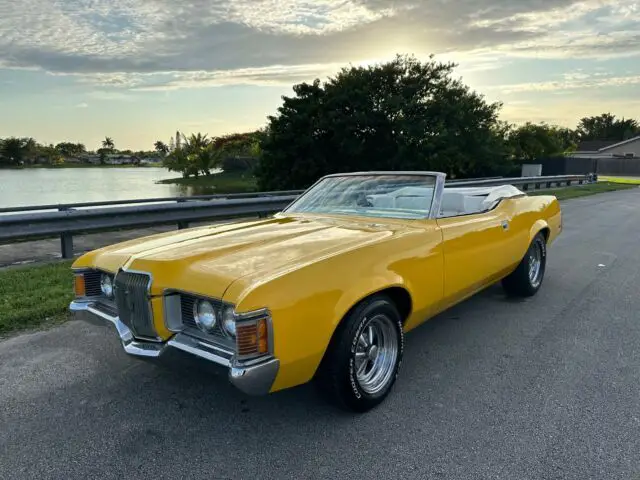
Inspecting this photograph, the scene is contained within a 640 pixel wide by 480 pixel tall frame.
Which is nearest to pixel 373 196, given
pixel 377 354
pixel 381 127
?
pixel 377 354

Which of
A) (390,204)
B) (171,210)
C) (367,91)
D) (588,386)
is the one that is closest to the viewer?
(588,386)

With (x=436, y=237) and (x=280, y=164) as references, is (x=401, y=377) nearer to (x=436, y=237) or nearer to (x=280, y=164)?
(x=436, y=237)

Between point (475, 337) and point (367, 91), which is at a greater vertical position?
point (367, 91)

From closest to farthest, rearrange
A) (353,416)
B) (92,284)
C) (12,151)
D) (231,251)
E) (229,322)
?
(229,322), (353,416), (231,251), (92,284), (12,151)

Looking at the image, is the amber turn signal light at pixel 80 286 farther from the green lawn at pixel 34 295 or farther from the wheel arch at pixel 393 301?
the wheel arch at pixel 393 301

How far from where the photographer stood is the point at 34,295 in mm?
4914

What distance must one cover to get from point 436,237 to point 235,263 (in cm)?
154

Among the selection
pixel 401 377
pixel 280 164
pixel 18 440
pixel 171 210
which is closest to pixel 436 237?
pixel 401 377

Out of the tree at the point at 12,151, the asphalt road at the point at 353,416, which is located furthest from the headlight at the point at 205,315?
the tree at the point at 12,151

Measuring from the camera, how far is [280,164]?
101 ft

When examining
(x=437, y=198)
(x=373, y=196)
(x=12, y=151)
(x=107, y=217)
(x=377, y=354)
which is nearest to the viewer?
(x=377, y=354)

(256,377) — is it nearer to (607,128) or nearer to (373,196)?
→ (373,196)

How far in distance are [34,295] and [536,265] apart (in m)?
5.35

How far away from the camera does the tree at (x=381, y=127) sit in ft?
98.2
